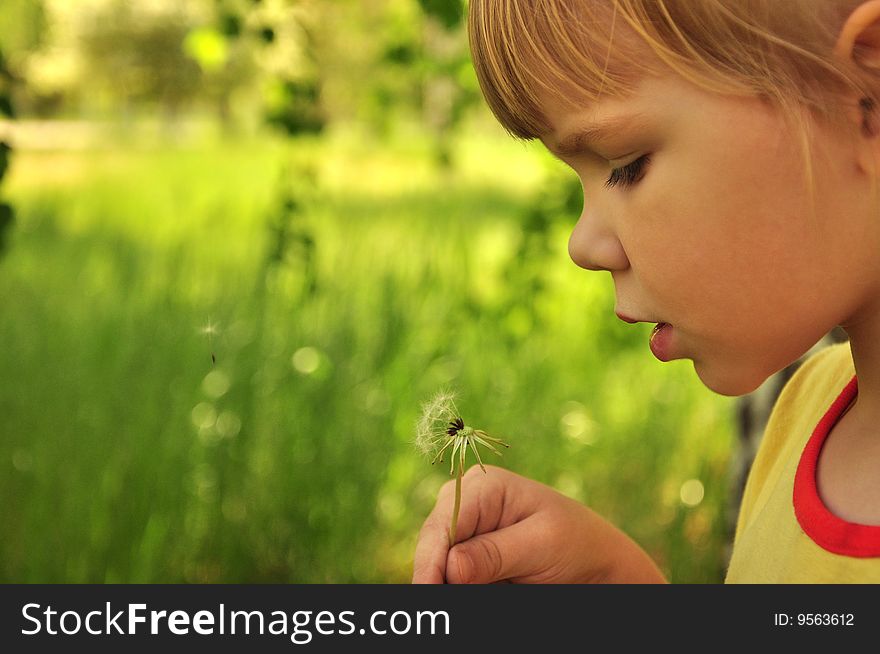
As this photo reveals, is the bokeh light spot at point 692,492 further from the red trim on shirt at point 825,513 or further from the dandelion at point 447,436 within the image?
the dandelion at point 447,436

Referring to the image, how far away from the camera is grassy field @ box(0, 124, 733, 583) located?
243 cm

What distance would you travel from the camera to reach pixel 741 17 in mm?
893

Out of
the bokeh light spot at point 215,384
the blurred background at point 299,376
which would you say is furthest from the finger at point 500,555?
the bokeh light spot at point 215,384

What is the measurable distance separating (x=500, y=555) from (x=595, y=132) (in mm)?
471

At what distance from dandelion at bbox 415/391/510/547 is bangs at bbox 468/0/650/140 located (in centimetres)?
30

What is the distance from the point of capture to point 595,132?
0.96 meters

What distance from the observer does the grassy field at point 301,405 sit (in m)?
2.43

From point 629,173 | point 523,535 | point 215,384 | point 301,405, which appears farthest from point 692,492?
point 629,173

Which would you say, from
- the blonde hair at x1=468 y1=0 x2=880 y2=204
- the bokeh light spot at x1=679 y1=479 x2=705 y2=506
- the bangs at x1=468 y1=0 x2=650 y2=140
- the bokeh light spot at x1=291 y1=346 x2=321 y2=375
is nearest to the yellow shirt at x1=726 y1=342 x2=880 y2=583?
the blonde hair at x1=468 y1=0 x2=880 y2=204

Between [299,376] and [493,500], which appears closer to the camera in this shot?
[493,500]

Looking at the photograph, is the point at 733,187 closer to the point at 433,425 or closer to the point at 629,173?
the point at 629,173

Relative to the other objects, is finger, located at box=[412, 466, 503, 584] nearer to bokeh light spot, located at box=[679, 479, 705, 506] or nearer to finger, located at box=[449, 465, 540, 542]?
finger, located at box=[449, 465, 540, 542]

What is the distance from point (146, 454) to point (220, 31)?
1053mm

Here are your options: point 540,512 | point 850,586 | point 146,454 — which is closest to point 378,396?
point 146,454
